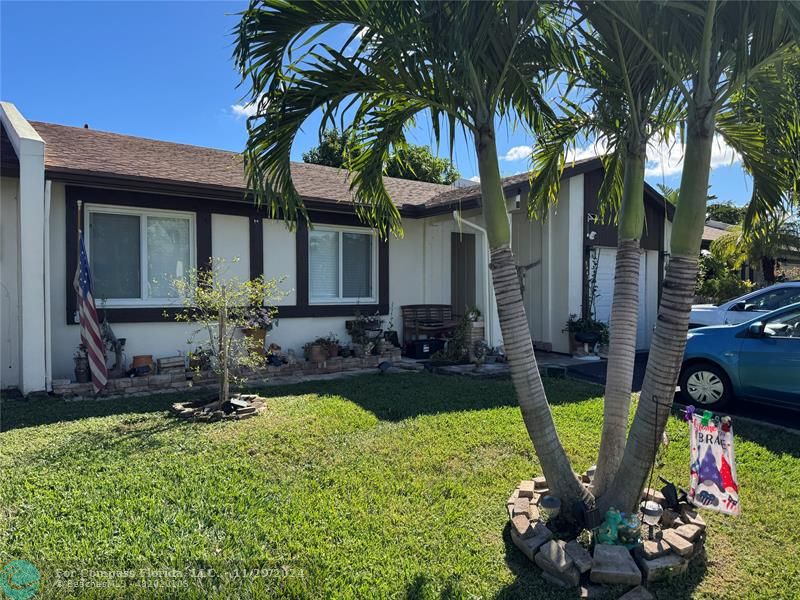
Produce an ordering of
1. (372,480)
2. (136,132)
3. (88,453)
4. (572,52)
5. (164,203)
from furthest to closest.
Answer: (136,132), (164,203), (88,453), (372,480), (572,52)

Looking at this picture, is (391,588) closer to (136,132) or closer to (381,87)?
(381,87)

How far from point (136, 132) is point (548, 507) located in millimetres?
11699

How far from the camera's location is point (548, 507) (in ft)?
11.0

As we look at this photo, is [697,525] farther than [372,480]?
No

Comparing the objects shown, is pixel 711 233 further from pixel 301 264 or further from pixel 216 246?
pixel 216 246

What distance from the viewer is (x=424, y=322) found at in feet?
38.1

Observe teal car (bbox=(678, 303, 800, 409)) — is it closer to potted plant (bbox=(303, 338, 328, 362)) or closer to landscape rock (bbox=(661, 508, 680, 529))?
landscape rock (bbox=(661, 508, 680, 529))

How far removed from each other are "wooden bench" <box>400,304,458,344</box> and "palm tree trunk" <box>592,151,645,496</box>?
303 inches

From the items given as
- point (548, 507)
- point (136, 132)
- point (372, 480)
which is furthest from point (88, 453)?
point (136, 132)

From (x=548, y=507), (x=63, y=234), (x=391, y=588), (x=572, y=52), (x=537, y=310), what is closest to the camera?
(x=391, y=588)

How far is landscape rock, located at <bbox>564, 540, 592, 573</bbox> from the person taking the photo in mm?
2898

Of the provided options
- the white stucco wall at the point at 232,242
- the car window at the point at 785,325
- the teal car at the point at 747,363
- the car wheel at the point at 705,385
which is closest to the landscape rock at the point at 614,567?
the teal car at the point at 747,363

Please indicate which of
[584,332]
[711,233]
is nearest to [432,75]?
[584,332]

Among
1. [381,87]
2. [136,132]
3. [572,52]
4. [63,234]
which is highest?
[136,132]
